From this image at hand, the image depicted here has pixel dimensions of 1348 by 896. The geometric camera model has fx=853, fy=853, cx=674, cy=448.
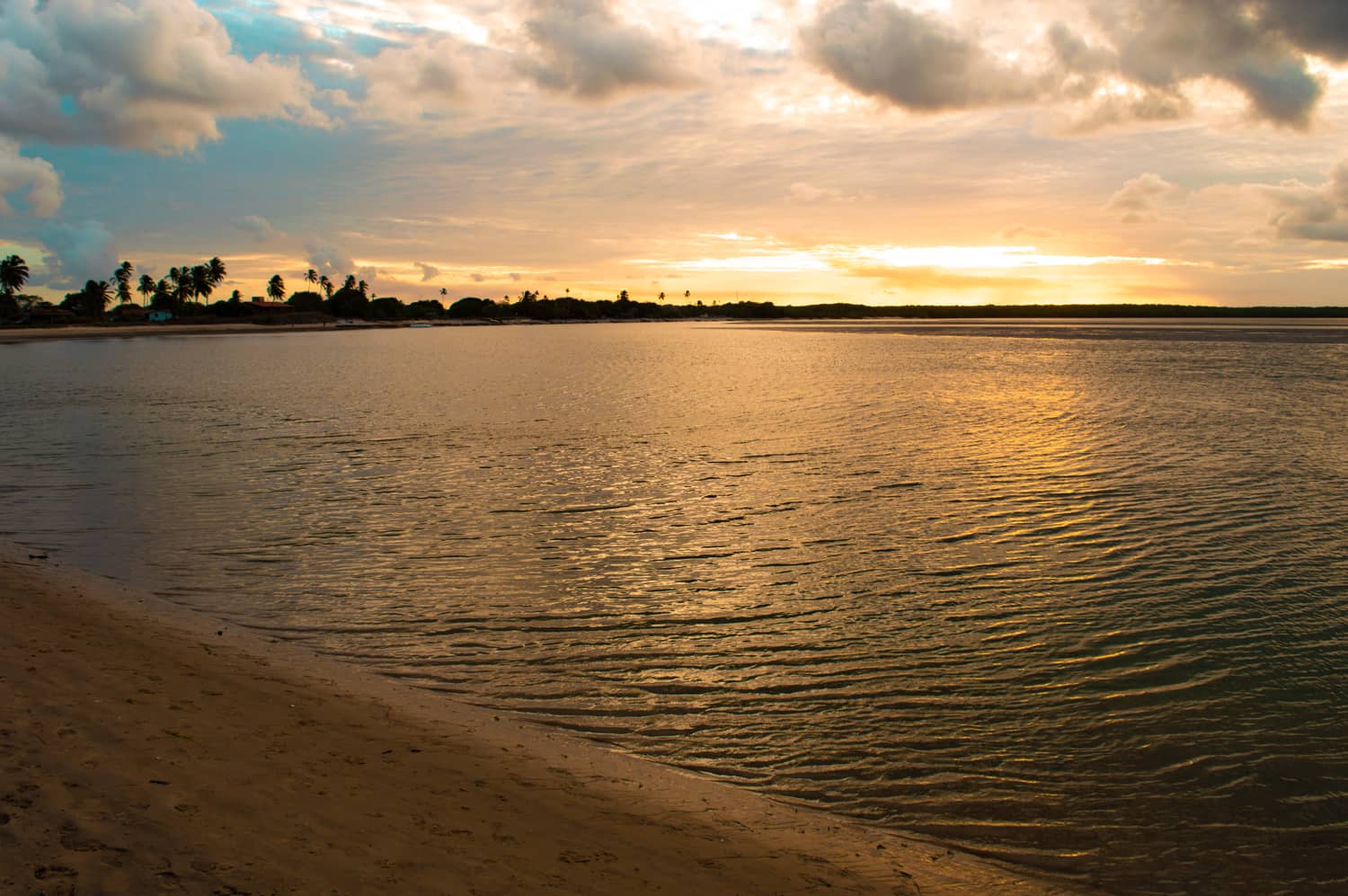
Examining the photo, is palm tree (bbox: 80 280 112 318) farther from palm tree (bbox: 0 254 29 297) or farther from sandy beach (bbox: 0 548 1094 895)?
sandy beach (bbox: 0 548 1094 895)

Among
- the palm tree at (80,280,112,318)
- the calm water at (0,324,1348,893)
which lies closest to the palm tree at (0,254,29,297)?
the palm tree at (80,280,112,318)

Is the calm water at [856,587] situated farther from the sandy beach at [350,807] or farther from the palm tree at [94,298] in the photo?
the palm tree at [94,298]

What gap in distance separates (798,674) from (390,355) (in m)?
90.6

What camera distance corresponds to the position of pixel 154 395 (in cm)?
4584

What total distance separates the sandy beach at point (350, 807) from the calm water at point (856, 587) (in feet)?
2.32

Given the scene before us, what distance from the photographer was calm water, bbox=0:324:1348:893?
8.00 meters

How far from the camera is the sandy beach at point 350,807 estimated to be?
18.8ft

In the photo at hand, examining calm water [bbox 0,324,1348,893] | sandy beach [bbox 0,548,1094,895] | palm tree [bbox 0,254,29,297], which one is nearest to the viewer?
sandy beach [bbox 0,548,1094,895]

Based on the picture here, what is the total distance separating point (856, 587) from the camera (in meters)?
13.5

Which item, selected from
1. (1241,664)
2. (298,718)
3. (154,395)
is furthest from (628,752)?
(154,395)

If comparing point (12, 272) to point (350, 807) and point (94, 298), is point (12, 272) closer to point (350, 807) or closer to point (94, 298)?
point (94, 298)

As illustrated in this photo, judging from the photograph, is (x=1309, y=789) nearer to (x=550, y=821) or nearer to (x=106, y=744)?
(x=550, y=821)

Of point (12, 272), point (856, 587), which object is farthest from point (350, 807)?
point (12, 272)

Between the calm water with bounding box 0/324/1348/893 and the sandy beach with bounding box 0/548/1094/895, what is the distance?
71 cm
